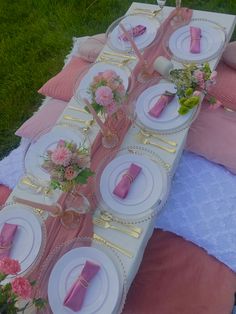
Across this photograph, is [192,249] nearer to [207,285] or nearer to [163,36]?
[207,285]

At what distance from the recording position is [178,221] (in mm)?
2434

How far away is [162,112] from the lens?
8.25 feet

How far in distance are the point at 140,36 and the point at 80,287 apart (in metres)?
1.68

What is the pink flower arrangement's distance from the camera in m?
2.18

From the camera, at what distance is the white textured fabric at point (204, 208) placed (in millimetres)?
2359

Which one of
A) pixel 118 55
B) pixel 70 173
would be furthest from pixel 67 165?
pixel 118 55

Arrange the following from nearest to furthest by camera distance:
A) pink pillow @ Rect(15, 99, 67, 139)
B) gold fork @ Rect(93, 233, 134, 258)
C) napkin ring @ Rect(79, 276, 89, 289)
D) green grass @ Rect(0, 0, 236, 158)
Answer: napkin ring @ Rect(79, 276, 89, 289), gold fork @ Rect(93, 233, 134, 258), pink pillow @ Rect(15, 99, 67, 139), green grass @ Rect(0, 0, 236, 158)

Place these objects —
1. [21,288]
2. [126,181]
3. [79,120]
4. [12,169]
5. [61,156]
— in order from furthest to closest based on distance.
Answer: [12,169]
[79,120]
[126,181]
[61,156]
[21,288]

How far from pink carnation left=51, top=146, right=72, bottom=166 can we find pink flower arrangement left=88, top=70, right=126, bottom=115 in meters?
0.44

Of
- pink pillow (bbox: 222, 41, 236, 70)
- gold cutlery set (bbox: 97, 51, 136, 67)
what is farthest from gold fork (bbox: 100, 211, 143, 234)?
pink pillow (bbox: 222, 41, 236, 70)

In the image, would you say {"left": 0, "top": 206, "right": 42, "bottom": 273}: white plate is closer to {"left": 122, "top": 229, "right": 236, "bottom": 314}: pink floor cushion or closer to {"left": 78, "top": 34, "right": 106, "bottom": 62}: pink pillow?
{"left": 122, "top": 229, "right": 236, "bottom": 314}: pink floor cushion

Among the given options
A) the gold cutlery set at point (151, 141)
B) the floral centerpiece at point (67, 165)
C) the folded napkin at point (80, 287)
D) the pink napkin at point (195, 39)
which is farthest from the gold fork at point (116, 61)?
the folded napkin at point (80, 287)

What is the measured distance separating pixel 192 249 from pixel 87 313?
2.36ft

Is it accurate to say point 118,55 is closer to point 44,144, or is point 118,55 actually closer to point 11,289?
point 44,144
